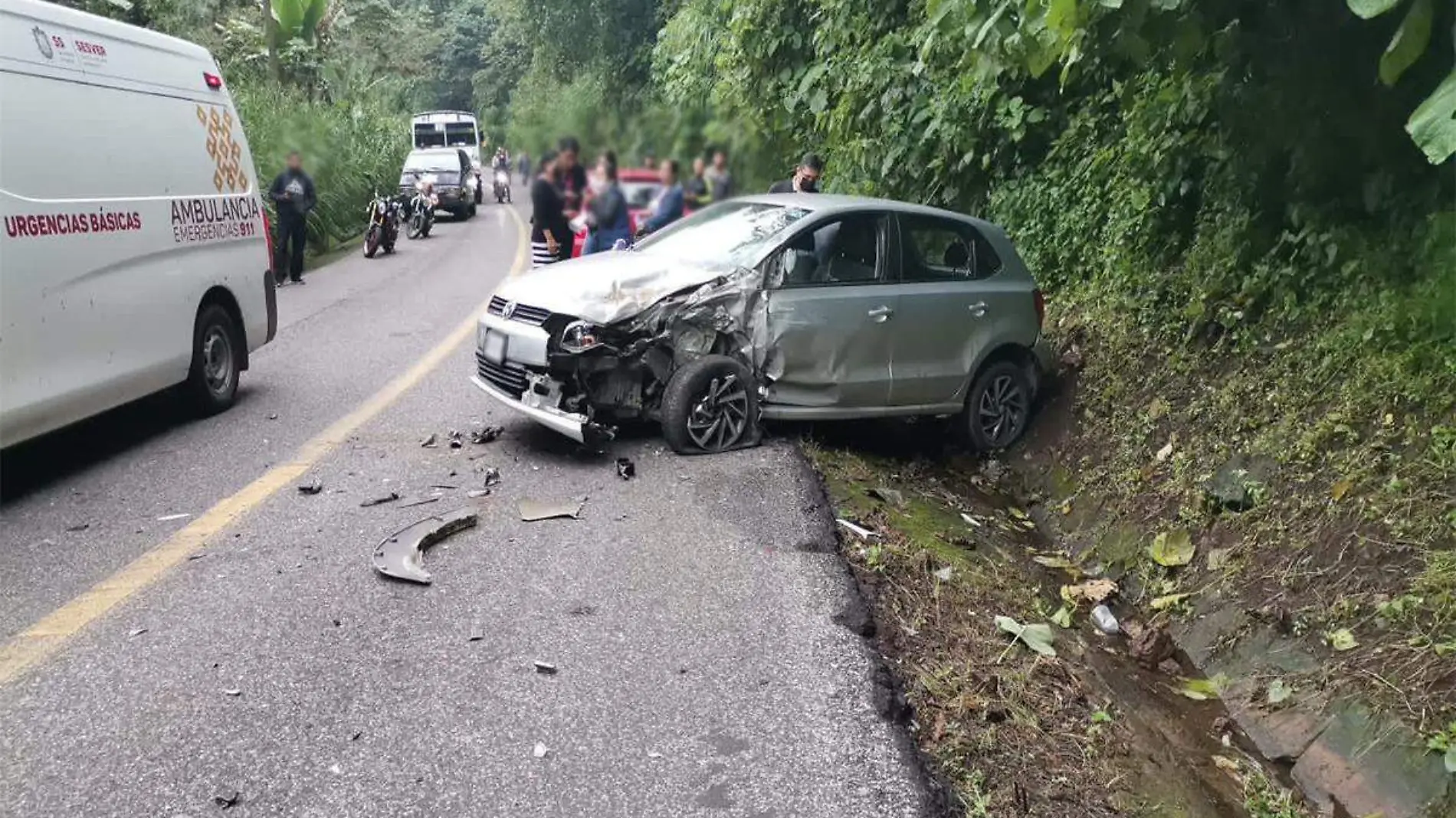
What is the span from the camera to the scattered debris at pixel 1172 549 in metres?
5.80

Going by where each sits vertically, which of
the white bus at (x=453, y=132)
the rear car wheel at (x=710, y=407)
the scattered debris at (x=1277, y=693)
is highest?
the white bus at (x=453, y=132)

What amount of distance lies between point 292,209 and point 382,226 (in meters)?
2.81

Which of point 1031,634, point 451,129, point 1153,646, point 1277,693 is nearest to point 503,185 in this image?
point 451,129

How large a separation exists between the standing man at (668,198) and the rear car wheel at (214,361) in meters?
4.23

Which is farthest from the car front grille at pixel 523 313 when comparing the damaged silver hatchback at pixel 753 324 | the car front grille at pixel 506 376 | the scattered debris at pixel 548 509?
the scattered debris at pixel 548 509

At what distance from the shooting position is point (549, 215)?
14.0 ft

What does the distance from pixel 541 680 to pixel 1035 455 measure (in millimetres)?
4910

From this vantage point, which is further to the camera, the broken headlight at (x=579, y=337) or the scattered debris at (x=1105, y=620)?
the broken headlight at (x=579, y=337)

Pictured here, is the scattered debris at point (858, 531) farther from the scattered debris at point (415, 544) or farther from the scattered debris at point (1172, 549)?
the scattered debris at point (415, 544)

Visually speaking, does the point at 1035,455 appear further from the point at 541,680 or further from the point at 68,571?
the point at 68,571

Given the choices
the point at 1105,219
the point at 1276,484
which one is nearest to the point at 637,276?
the point at 1276,484

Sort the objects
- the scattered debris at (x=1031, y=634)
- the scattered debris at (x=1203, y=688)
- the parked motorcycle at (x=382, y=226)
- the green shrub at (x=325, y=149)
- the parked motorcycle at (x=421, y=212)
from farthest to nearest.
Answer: the parked motorcycle at (x=382, y=226)
the green shrub at (x=325, y=149)
the parked motorcycle at (x=421, y=212)
the scattered debris at (x=1203, y=688)
the scattered debris at (x=1031, y=634)

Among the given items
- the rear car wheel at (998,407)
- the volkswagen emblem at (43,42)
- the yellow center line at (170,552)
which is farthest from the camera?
the rear car wheel at (998,407)

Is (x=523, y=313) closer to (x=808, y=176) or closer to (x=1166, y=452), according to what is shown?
(x=808, y=176)
